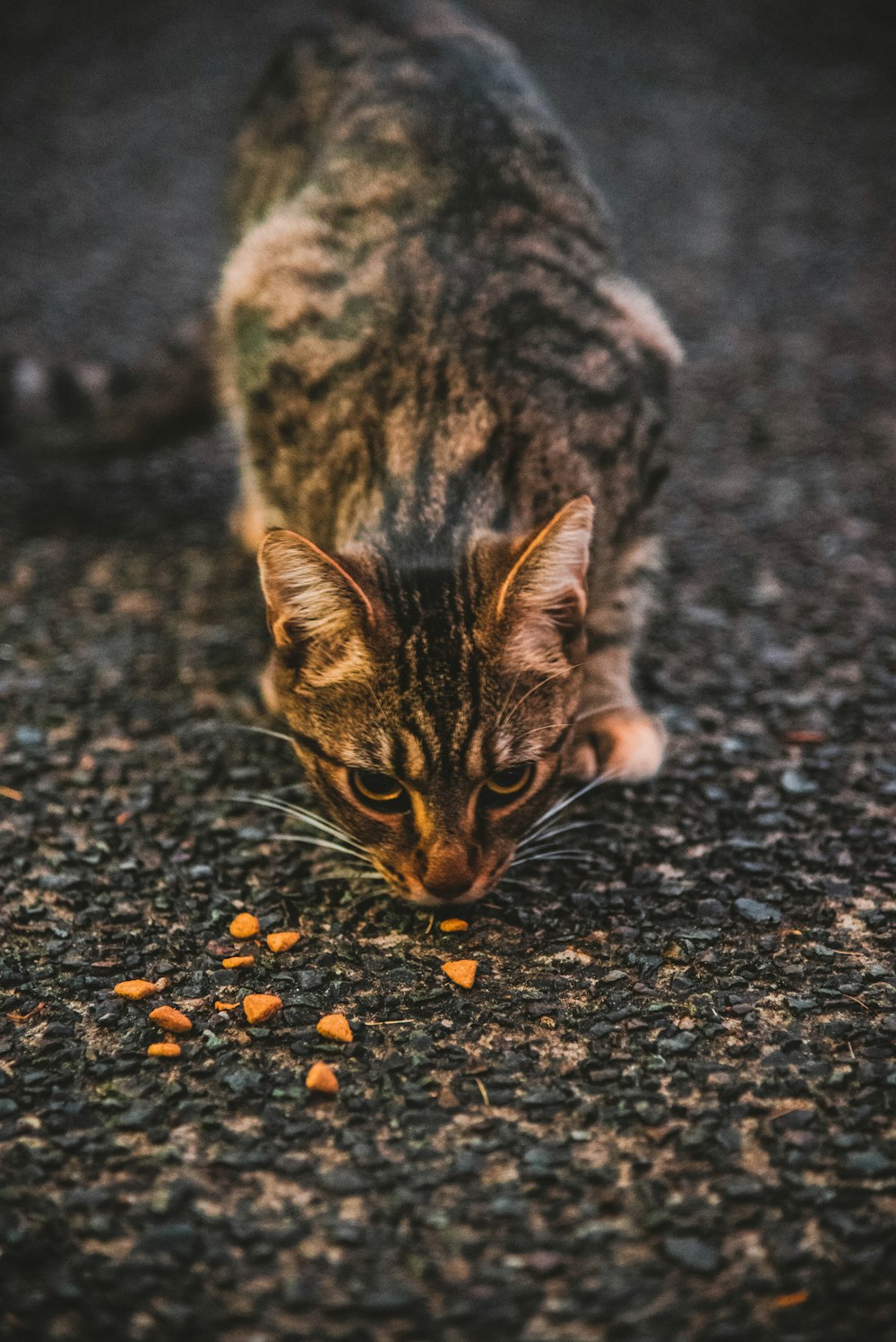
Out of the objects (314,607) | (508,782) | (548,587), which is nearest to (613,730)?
(508,782)

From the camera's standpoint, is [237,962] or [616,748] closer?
[237,962]

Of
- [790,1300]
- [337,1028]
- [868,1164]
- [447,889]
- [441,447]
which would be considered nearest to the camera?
[790,1300]

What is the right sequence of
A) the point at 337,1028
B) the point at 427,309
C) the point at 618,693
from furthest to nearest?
1. the point at 618,693
2. the point at 427,309
3. the point at 337,1028

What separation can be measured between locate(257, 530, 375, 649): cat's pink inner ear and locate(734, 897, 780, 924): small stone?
0.97 metres

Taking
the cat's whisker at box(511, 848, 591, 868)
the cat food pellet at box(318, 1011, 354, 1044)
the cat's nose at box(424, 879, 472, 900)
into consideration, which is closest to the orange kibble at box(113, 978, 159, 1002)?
the cat food pellet at box(318, 1011, 354, 1044)

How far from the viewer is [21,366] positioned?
137 inches

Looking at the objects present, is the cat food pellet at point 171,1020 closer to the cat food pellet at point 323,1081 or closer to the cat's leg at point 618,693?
the cat food pellet at point 323,1081

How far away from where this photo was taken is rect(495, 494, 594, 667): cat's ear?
6.67 feet

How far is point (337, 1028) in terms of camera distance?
6.61ft

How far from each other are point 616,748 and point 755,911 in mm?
520

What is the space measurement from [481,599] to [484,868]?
520 mm

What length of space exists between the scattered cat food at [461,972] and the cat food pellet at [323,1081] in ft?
1.01

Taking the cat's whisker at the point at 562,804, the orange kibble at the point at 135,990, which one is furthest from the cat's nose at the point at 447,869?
the orange kibble at the point at 135,990

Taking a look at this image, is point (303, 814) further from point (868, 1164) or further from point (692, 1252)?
point (868, 1164)
